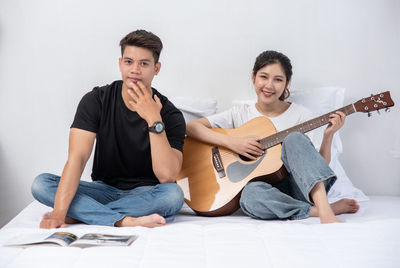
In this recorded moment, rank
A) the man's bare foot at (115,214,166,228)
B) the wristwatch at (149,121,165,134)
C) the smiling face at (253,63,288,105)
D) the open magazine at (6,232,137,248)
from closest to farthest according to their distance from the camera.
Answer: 1. the open magazine at (6,232,137,248)
2. the man's bare foot at (115,214,166,228)
3. the wristwatch at (149,121,165,134)
4. the smiling face at (253,63,288,105)

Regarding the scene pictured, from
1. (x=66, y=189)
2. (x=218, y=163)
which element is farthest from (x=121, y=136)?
(x=218, y=163)

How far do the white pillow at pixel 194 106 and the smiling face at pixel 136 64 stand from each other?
481mm

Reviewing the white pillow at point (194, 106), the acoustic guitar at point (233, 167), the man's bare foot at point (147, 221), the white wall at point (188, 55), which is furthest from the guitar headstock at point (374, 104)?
the man's bare foot at point (147, 221)

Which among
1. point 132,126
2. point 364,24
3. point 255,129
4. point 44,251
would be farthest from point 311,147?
point 364,24

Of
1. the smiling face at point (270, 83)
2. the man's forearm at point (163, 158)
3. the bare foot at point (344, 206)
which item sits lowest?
the bare foot at point (344, 206)

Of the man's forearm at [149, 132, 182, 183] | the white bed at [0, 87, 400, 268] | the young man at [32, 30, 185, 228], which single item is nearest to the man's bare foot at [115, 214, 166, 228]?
the young man at [32, 30, 185, 228]

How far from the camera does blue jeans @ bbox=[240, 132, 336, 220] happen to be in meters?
1.53

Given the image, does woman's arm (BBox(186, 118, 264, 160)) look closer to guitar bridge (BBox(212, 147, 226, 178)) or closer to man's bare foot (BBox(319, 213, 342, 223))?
guitar bridge (BBox(212, 147, 226, 178))

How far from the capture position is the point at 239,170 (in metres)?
1.78

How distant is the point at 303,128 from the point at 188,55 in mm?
940

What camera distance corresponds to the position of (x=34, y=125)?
2.40 metres

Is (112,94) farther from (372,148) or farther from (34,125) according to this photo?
(372,148)

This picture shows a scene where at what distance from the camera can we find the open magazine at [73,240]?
1.13 meters

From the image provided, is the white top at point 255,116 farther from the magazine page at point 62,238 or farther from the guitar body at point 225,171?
the magazine page at point 62,238
